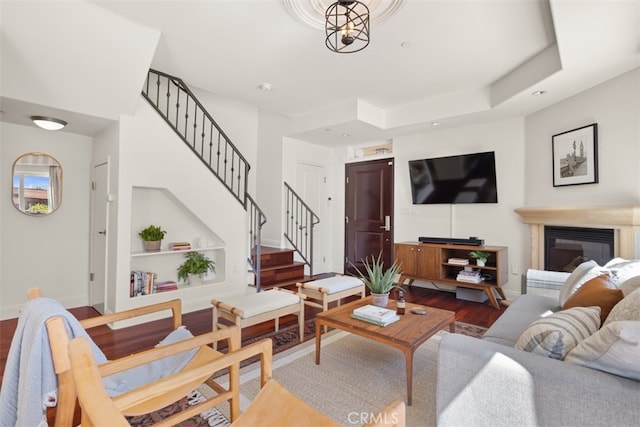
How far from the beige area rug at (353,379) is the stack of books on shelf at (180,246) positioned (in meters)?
2.00

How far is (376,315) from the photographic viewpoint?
232cm

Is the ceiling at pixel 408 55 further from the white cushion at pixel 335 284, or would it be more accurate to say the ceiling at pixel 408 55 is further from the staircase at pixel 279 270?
the white cushion at pixel 335 284

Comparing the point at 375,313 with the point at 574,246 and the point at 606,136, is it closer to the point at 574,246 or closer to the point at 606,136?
the point at 574,246

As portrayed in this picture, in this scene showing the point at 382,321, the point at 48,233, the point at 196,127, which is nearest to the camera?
the point at 382,321

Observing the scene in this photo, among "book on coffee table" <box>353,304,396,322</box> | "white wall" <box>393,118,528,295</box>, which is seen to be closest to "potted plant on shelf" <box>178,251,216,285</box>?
"book on coffee table" <box>353,304,396,322</box>

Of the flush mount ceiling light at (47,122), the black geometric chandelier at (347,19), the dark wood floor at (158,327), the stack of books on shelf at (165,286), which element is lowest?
the dark wood floor at (158,327)

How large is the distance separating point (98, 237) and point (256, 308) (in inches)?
98.5

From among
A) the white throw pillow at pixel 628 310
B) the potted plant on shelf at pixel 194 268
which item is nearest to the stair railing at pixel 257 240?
the potted plant on shelf at pixel 194 268

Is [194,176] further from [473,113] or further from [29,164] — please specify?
[473,113]

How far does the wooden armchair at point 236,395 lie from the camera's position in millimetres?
822

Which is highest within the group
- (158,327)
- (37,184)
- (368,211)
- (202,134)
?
(202,134)

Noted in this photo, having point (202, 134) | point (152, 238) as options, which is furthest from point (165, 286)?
point (202, 134)

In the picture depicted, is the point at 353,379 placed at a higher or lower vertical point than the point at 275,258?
lower

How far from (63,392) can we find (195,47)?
2.89 m
